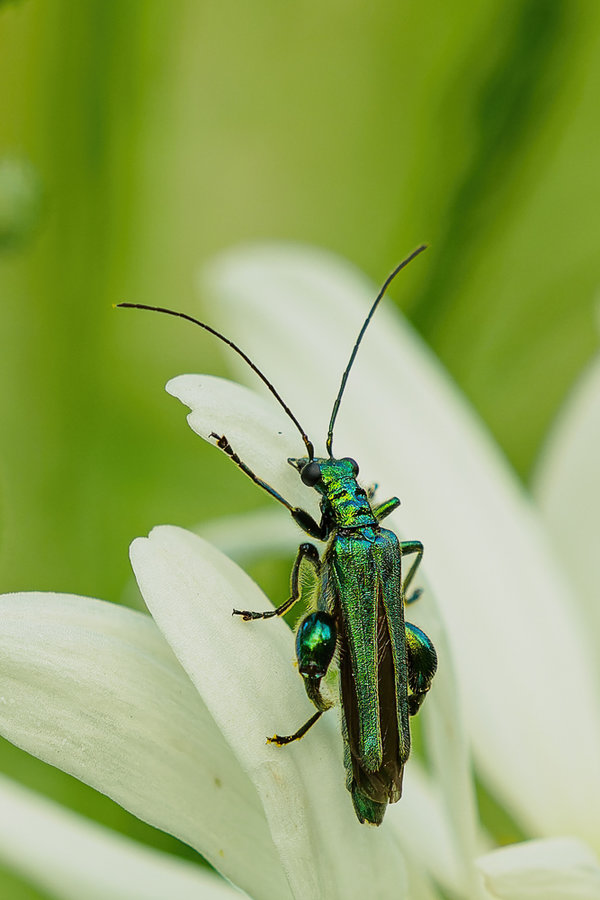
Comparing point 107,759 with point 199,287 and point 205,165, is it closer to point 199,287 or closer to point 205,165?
point 199,287

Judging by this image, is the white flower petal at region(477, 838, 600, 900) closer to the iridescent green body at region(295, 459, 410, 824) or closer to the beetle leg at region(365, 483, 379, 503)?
the iridescent green body at region(295, 459, 410, 824)

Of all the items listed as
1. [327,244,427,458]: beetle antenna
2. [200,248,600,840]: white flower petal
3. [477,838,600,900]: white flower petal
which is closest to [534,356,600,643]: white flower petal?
[200,248,600,840]: white flower petal

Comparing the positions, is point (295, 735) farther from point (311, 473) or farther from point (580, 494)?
point (580, 494)

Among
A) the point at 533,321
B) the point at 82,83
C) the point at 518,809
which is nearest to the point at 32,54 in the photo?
the point at 82,83

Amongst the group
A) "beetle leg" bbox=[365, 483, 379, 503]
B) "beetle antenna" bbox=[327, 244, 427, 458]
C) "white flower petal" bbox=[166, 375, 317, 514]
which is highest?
"beetle antenna" bbox=[327, 244, 427, 458]

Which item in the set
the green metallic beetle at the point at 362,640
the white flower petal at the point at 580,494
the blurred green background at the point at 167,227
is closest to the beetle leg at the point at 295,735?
the green metallic beetle at the point at 362,640

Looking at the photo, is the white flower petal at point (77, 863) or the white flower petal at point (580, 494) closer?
the white flower petal at point (77, 863)

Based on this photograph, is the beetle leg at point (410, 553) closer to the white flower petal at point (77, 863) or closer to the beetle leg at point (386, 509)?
the beetle leg at point (386, 509)

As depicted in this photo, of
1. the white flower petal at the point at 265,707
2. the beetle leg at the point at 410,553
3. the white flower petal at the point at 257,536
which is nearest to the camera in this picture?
the white flower petal at the point at 265,707

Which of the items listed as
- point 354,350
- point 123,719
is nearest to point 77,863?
point 123,719
